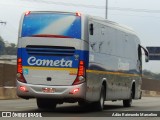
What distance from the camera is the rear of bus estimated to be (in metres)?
18.2

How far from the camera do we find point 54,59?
723 inches

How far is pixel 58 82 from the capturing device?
59.8 feet

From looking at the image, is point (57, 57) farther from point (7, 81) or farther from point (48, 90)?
point (7, 81)

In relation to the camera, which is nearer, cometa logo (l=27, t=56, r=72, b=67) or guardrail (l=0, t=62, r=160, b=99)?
cometa logo (l=27, t=56, r=72, b=67)

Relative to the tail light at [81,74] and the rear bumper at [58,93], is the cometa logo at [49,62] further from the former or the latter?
the rear bumper at [58,93]

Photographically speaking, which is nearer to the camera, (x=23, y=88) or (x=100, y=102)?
(x=23, y=88)

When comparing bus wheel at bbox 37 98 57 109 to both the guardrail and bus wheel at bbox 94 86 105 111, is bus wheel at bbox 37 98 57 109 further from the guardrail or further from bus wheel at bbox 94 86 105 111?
the guardrail

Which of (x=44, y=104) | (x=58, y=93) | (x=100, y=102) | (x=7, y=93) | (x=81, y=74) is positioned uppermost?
(x=81, y=74)

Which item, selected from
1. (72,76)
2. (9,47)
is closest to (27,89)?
(72,76)

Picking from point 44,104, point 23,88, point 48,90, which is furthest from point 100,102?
point 23,88

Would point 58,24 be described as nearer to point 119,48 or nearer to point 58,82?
point 58,82

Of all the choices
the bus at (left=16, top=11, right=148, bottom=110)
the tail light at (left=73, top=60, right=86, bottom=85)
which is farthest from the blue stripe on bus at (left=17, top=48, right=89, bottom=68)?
the tail light at (left=73, top=60, right=86, bottom=85)

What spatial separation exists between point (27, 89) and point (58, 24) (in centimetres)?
241

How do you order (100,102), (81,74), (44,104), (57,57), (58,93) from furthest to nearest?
(44,104)
(100,102)
(57,57)
(81,74)
(58,93)
